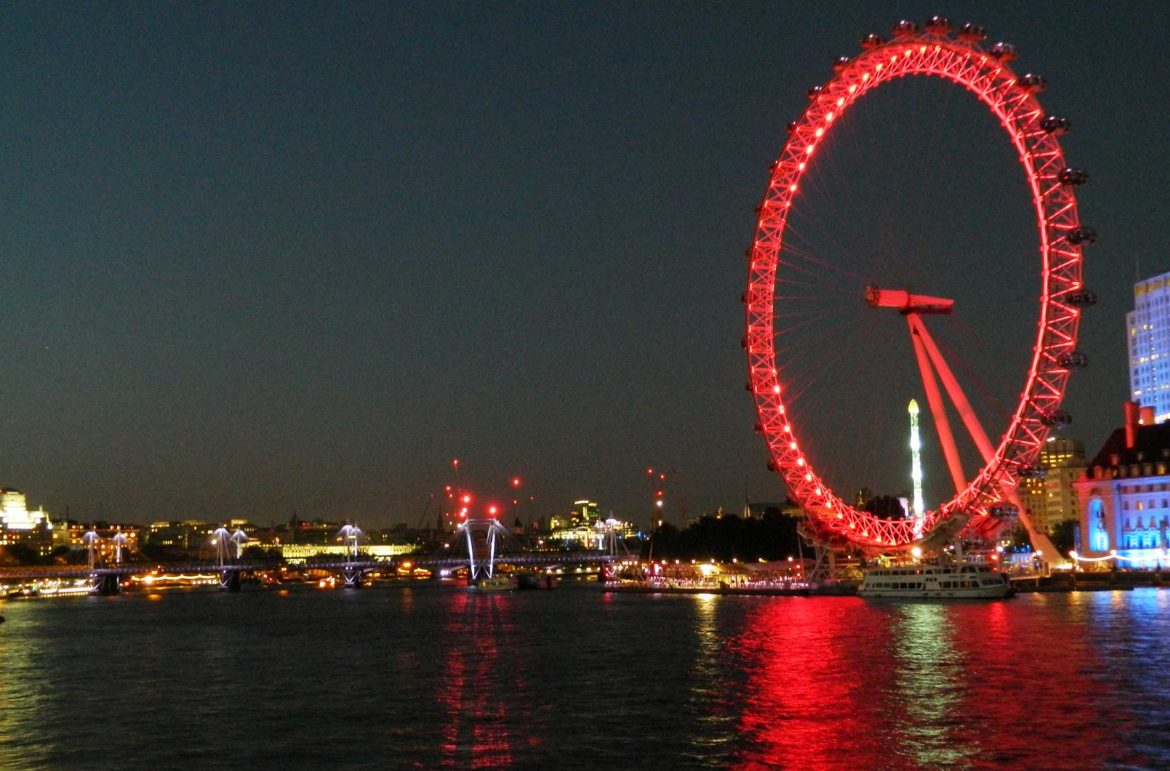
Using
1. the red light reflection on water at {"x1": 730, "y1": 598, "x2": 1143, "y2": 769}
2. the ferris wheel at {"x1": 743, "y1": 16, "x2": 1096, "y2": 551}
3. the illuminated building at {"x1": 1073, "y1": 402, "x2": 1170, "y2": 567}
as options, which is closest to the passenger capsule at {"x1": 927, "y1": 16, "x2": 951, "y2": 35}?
the ferris wheel at {"x1": 743, "y1": 16, "x2": 1096, "y2": 551}

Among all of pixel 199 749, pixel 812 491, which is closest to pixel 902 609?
pixel 812 491

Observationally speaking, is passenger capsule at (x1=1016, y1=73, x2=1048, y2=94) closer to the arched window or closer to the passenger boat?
the arched window

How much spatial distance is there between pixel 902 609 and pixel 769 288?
18094 mm

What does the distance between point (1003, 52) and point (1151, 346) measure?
98321 mm

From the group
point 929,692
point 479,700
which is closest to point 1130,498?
point 929,692

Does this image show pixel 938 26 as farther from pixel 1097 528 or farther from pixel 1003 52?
pixel 1097 528

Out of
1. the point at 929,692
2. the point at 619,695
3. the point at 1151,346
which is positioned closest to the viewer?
the point at 929,692

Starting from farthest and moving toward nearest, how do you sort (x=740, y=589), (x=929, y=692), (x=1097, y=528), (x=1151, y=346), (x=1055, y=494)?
(x=1055, y=494), (x=1151, y=346), (x=1097, y=528), (x=740, y=589), (x=929, y=692)

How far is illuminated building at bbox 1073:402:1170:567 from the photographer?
105 meters

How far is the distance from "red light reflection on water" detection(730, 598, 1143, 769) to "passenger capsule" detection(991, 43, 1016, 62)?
23.8 metres

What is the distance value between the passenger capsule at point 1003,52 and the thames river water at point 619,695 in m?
23.8

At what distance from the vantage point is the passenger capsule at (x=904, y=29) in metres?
58.6

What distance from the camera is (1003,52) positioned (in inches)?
2296

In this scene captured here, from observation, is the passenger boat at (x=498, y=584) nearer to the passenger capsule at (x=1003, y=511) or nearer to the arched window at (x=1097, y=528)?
the arched window at (x=1097, y=528)
